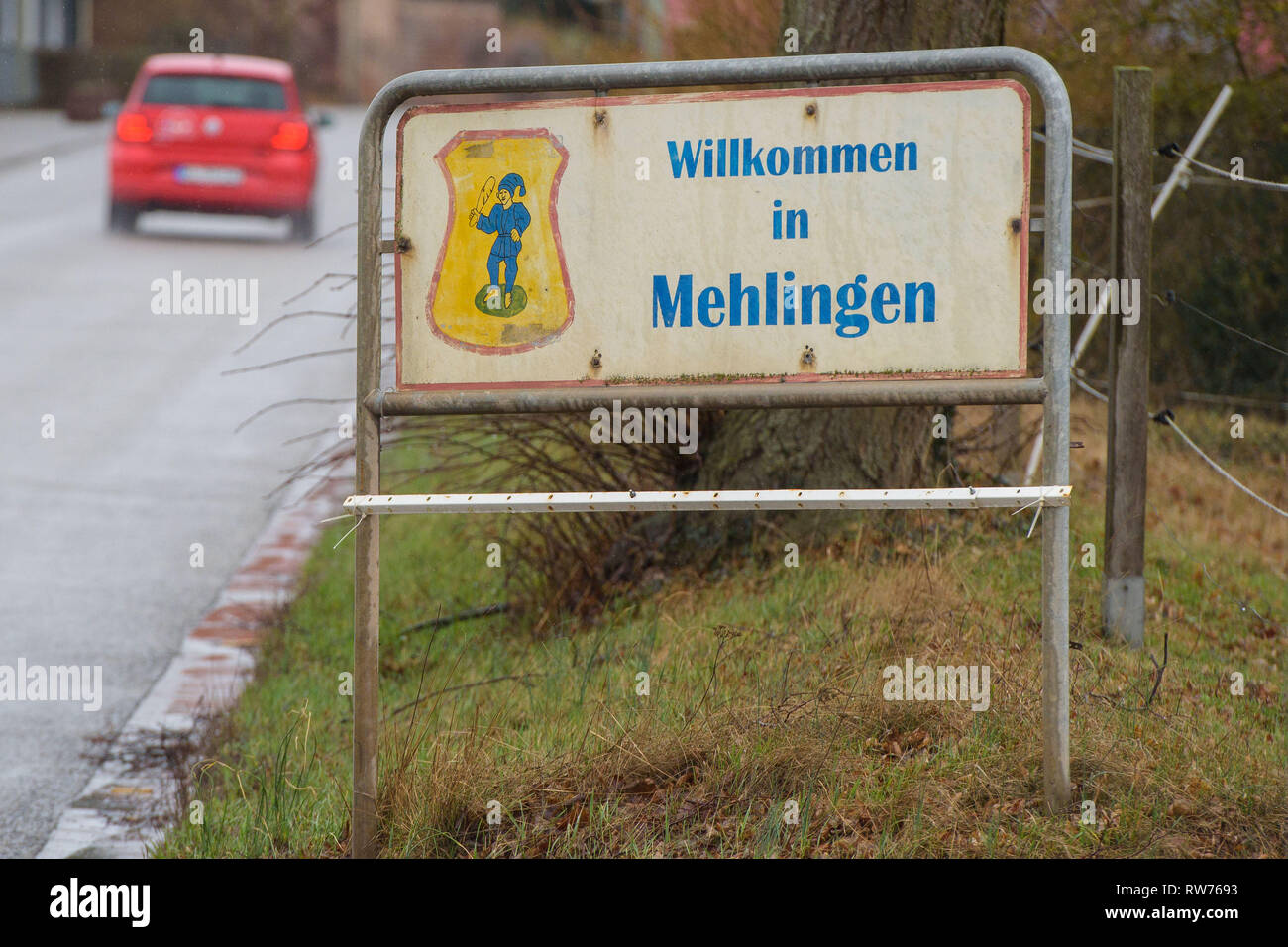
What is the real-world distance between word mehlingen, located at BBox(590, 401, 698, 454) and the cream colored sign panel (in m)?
1.91

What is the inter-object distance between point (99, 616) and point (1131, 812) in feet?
16.7

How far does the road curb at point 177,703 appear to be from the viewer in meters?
4.85

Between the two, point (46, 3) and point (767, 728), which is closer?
point (767, 728)

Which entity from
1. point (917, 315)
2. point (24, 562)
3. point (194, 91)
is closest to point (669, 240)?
point (917, 315)

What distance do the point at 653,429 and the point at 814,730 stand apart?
235cm

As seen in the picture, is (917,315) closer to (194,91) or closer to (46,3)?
(194,91)

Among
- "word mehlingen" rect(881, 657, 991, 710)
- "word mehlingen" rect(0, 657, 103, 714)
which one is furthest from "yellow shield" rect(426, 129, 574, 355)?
"word mehlingen" rect(0, 657, 103, 714)

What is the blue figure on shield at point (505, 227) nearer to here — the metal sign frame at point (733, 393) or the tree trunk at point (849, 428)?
the metal sign frame at point (733, 393)

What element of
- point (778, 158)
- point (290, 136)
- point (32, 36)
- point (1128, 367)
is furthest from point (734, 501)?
point (32, 36)

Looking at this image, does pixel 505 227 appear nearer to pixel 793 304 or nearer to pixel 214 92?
pixel 793 304

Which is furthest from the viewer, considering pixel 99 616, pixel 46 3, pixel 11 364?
pixel 46 3

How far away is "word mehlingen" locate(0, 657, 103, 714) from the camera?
6148 mm

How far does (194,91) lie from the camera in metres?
17.3

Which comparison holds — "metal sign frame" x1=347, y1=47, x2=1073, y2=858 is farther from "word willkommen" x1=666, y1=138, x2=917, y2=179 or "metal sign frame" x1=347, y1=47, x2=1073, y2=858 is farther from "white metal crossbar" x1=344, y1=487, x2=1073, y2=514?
"word willkommen" x1=666, y1=138, x2=917, y2=179
